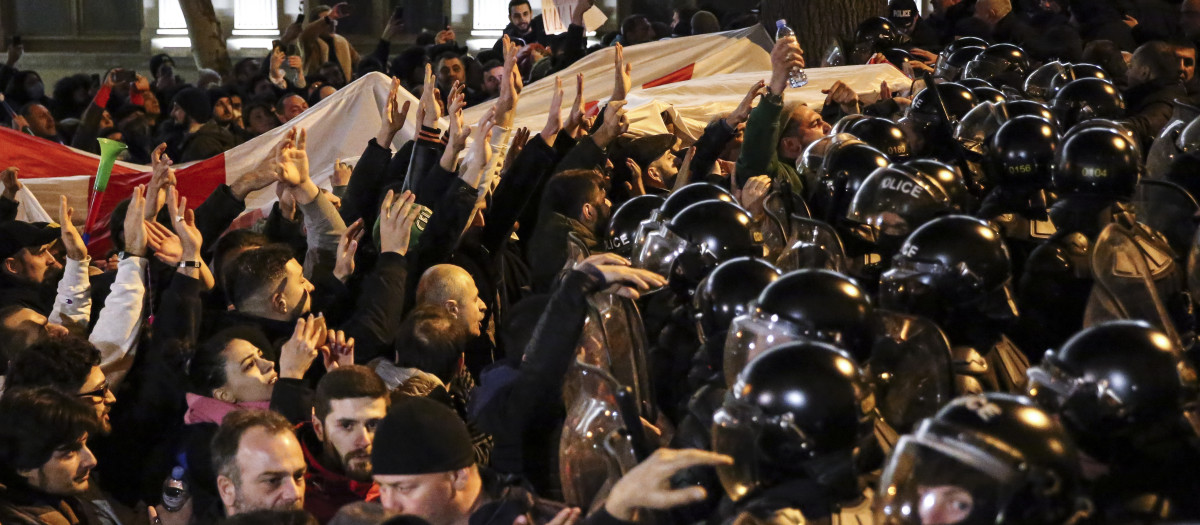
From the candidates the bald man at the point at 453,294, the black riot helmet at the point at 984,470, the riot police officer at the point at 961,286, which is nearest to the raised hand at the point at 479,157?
the bald man at the point at 453,294

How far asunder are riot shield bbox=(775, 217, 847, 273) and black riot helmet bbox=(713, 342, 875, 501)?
4.64 feet

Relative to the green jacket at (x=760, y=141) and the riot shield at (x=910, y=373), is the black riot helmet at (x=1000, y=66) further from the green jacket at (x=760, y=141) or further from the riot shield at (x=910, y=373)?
the riot shield at (x=910, y=373)

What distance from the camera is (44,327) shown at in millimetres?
4863

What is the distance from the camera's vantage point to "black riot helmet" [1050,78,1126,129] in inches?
243

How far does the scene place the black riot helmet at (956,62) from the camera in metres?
8.09

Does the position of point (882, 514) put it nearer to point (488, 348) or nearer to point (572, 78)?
point (488, 348)

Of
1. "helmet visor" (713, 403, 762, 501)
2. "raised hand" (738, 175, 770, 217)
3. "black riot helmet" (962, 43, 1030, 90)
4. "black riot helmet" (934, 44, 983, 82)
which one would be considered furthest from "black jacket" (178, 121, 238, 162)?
"helmet visor" (713, 403, 762, 501)

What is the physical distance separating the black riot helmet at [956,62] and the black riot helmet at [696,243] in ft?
14.0

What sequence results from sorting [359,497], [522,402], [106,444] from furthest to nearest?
[106,444], [359,497], [522,402]

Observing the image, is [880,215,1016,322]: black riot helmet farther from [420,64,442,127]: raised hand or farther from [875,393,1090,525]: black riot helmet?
[420,64,442,127]: raised hand

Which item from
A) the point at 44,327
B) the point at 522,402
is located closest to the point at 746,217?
the point at 522,402

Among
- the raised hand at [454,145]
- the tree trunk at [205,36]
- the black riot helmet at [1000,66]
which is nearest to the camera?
the raised hand at [454,145]

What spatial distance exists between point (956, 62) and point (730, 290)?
500 centimetres

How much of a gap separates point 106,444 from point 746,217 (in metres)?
2.11
